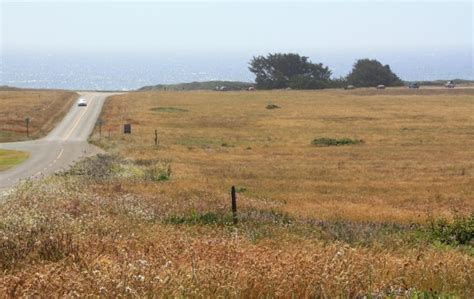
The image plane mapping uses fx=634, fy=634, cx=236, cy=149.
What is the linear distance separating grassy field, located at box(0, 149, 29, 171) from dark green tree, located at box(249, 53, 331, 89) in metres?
112

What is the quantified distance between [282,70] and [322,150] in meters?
110

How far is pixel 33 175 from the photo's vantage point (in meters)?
33.6

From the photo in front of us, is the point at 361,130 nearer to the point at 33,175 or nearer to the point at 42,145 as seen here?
the point at 42,145

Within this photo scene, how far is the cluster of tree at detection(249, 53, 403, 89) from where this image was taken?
150 meters

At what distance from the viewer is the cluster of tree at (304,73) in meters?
150

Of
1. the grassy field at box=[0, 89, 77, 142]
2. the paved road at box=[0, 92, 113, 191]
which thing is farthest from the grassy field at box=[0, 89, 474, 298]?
the grassy field at box=[0, 89, 77, 142]

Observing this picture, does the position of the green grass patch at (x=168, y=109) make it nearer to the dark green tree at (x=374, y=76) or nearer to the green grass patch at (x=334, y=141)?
the green grass patch at (x=334, y=141)

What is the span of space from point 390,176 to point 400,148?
16.3 meters

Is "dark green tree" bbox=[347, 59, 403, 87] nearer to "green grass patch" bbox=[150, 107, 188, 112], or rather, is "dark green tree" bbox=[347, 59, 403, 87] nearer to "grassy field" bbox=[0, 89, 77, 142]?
"grassy field" bbox=[0, 89, 77, 142]

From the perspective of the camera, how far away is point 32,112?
78938 millimetres

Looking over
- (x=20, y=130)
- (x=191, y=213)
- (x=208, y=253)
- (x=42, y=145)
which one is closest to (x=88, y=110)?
(x=20, y=130)

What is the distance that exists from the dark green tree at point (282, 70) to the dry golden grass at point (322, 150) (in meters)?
48.6

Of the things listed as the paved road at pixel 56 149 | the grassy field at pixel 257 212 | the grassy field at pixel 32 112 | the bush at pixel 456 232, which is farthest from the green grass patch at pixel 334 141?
the bush at pixel 456 232

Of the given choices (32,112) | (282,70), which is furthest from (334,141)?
(282,70)
